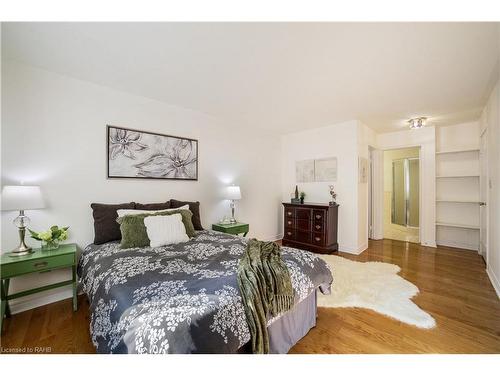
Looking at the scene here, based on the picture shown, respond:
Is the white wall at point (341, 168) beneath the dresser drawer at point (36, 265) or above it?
above

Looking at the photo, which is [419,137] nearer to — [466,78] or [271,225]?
[466,78]

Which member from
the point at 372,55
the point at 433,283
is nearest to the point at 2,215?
the point at 372,55

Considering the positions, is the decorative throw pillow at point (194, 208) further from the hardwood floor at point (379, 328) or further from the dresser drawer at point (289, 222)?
the dresser drawer at point (289, 222)

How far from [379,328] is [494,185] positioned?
7.81ft

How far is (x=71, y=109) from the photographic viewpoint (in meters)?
2.35

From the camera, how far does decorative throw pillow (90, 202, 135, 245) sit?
225 cm

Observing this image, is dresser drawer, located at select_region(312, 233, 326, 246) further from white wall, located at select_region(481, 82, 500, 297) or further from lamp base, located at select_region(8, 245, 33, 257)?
lamp base, located at select_region(8, 245, 33, 257)

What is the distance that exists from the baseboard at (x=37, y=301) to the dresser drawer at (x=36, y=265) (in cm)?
52

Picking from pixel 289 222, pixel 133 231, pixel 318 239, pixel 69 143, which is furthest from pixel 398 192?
pixel 69 143

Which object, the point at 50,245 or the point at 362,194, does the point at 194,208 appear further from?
the point at 362,194

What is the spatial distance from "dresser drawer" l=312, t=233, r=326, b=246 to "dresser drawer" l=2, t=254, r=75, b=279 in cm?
345

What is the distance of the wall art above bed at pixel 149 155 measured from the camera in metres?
2.62

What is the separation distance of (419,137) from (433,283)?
3.03m

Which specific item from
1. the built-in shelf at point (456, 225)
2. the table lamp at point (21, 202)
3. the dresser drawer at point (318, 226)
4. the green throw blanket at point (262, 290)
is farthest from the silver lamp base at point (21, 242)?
the built-in shelf at point (456, 225)
